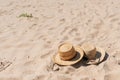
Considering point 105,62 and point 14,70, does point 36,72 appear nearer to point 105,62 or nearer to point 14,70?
point 14,70

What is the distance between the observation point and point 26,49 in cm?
426

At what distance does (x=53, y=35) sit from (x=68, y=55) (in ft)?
3.38

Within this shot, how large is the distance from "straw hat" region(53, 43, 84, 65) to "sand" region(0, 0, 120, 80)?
8 centimetres

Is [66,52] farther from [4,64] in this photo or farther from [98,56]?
[4,64]

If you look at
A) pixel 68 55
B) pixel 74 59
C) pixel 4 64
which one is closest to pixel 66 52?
pixel 68 55

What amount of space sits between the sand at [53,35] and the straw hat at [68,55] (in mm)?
80

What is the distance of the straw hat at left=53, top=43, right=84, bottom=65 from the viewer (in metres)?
3.66

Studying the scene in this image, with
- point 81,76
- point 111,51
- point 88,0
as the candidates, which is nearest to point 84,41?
point 111,51

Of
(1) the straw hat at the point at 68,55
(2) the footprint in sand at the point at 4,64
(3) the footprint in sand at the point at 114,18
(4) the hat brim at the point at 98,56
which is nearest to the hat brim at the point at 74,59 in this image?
(1) the straw hat at the point at 68,55

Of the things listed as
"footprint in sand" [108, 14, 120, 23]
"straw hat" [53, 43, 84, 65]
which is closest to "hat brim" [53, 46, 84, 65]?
"straw hat" [53, 43, 84, 65]

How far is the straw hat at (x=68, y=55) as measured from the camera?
3656mm

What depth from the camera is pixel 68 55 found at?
144 inches

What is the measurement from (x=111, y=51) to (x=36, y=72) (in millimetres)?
1183

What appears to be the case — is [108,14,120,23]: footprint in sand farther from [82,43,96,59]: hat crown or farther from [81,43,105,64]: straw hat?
[82,43,96,59]: hat crown
